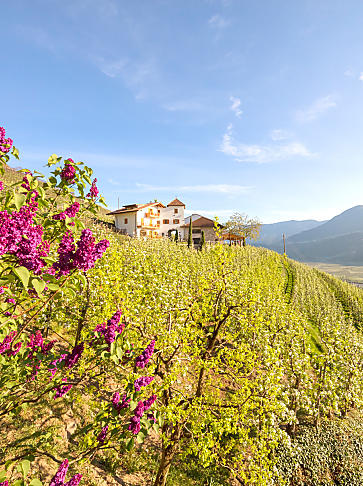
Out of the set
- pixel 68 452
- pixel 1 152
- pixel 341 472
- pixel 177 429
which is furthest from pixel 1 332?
pixel 341 472

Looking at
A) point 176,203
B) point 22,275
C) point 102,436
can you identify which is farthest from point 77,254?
point 176,203

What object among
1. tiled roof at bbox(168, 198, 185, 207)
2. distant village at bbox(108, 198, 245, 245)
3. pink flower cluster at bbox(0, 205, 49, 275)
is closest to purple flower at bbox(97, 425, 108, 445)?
pink flower cluster at bbox(0, 205, 49, 275)

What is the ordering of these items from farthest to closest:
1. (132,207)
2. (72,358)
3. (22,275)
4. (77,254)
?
(132,207), (72,358), (77,254), (22,275)

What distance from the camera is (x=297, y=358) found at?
33.8 feet

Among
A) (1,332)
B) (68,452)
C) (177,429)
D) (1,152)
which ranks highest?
(1,152)

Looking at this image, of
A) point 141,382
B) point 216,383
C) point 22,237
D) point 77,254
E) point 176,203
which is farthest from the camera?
point 176,203

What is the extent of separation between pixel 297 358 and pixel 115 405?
10.1m

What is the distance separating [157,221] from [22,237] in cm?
5433

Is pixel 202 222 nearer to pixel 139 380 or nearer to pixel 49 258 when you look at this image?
pixel 139 380

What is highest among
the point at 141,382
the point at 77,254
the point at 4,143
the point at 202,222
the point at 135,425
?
the point at 202,222

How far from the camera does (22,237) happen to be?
6.31 feet

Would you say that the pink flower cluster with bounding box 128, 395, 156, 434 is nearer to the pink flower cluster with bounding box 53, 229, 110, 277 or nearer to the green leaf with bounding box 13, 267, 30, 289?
the pink flower cluster with bounding box 53, 229, 110, 277

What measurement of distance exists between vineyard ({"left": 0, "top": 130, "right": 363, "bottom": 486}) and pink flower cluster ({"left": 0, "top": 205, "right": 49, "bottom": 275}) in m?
0.04

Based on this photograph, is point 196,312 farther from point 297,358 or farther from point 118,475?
point 297,358
